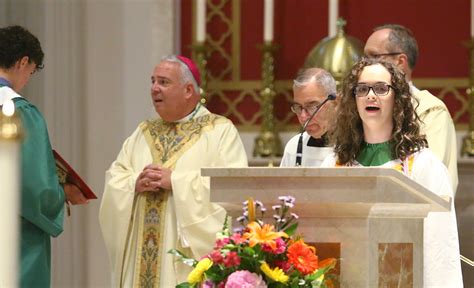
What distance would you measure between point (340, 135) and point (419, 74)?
3240mm

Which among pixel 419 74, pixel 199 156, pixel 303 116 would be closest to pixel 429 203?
pixel 303 116

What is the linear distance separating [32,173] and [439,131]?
69.2 inches

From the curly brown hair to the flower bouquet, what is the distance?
71 centimetres

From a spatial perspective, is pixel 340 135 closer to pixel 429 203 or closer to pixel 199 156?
pixel 429 203

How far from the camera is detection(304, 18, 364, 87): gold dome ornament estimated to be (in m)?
5.73

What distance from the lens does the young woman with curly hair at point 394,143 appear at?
319 centimetres

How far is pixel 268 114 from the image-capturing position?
656cm

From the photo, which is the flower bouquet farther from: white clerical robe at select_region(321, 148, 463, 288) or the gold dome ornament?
the gold dome ornament

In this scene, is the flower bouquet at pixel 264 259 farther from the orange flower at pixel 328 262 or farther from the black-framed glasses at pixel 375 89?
the black-framed glasses at pixel 375 89

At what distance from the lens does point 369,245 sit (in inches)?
106

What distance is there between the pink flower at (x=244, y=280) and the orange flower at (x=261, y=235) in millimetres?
77

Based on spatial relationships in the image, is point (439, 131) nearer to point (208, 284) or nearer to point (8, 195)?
point (208, 284)

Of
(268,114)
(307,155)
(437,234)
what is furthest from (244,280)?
(268,114)

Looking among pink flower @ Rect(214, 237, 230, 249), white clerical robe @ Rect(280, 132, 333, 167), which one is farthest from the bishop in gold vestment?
pink flower @ Rect(214, 237, 230, 249)
